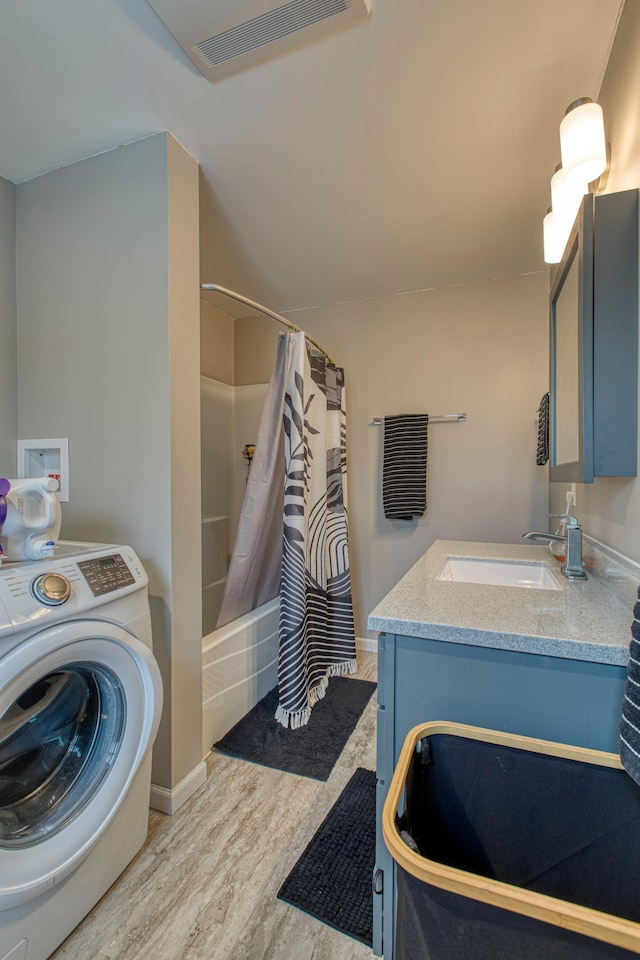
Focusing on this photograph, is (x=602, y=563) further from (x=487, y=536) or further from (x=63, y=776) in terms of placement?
(x=63, y=776)

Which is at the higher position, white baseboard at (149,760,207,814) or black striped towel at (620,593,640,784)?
black striped towel at (620,593,640,784)

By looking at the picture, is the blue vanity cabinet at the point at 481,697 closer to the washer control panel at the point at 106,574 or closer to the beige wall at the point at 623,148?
the beige wall at the point at 623,148

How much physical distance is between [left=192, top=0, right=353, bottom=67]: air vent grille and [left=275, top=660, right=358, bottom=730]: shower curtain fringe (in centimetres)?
243

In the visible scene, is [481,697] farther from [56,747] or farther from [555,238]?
[555,238]

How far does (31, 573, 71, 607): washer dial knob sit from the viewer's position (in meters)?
0.91

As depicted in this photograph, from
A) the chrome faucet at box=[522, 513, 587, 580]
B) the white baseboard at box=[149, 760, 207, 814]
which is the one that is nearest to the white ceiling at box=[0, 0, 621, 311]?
the chrome faucet at box=[522, 513, 587, 580]

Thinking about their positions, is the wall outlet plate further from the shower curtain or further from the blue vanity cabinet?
the blue vanity cabinet

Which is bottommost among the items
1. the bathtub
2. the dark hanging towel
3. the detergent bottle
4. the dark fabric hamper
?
the bathtub

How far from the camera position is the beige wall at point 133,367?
1.44 metres

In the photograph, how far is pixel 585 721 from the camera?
786mm

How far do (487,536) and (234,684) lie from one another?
1.65 metres

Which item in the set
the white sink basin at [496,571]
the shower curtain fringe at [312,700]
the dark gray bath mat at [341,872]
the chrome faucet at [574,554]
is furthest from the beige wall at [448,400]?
the dark gray bath mat at [341,872]

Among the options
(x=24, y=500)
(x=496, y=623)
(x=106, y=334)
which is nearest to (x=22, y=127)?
(x=106, y=334)

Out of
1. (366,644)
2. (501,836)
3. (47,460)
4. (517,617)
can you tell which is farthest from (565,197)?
(366,644)
